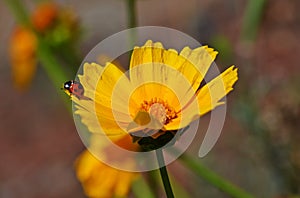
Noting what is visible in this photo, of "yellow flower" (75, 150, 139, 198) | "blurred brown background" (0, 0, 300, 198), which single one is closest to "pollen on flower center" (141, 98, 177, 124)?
"yellow flower" (75, 150, 139, 198)

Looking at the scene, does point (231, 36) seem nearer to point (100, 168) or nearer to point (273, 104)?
point (273, 104)

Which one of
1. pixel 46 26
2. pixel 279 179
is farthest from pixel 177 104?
pixel 46 26

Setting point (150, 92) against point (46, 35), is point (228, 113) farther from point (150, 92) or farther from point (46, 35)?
point (150, 92)

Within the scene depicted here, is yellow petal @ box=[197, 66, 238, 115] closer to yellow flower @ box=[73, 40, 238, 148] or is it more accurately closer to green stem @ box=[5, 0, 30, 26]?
yellow flower @ box=[73, 40, 238, 148]

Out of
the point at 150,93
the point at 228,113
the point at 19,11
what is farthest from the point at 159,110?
the point at 228,113

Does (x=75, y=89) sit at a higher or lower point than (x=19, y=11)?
lower

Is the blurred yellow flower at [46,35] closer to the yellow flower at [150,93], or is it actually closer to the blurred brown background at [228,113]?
the blurred brown background at [228,113]
